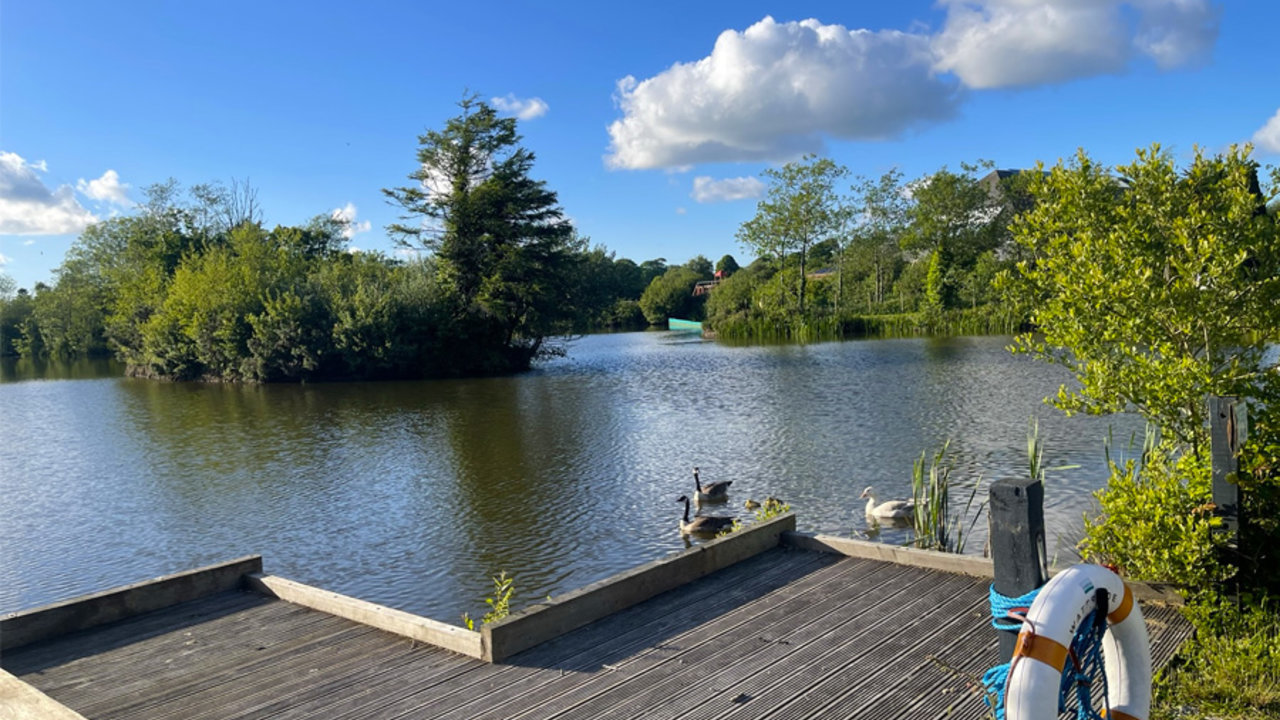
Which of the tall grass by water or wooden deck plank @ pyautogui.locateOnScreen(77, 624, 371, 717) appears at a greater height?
the tall grass by water

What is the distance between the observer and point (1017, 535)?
3301 millimetres

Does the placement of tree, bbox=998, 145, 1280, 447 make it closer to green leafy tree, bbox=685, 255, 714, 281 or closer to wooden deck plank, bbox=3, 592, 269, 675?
wooden deck plank, bbox=3, 592, 269, 675

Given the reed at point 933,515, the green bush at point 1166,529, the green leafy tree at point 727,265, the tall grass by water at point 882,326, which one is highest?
the green leafy tree at point 727,265

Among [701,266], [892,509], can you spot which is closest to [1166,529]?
[892,509]

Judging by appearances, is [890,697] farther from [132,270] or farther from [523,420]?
[132,270]

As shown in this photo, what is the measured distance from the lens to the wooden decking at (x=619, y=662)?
4.59m

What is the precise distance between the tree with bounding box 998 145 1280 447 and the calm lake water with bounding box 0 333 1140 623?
2767 mm

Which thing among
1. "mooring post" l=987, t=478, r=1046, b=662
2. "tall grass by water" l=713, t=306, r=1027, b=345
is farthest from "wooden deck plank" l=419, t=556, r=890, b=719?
"tall grass by water" l=713, t=306, r=1027, b=345

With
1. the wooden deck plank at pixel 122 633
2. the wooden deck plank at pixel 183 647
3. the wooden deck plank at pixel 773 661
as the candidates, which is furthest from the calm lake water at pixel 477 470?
the wooden deck plank at pixel 773 661

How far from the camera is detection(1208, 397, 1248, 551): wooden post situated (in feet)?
16.9

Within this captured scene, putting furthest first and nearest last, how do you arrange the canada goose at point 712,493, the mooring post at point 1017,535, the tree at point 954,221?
1. the tree at point 954,221
2. the canada goose at point 712,493
3. the mooring post at point 1017,535

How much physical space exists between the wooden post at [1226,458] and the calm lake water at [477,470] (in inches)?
142

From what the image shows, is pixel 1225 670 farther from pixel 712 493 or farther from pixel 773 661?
pixel 712 493

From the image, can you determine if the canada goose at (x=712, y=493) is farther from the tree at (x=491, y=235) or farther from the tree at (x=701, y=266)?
the tree at (x=701, y=266)
